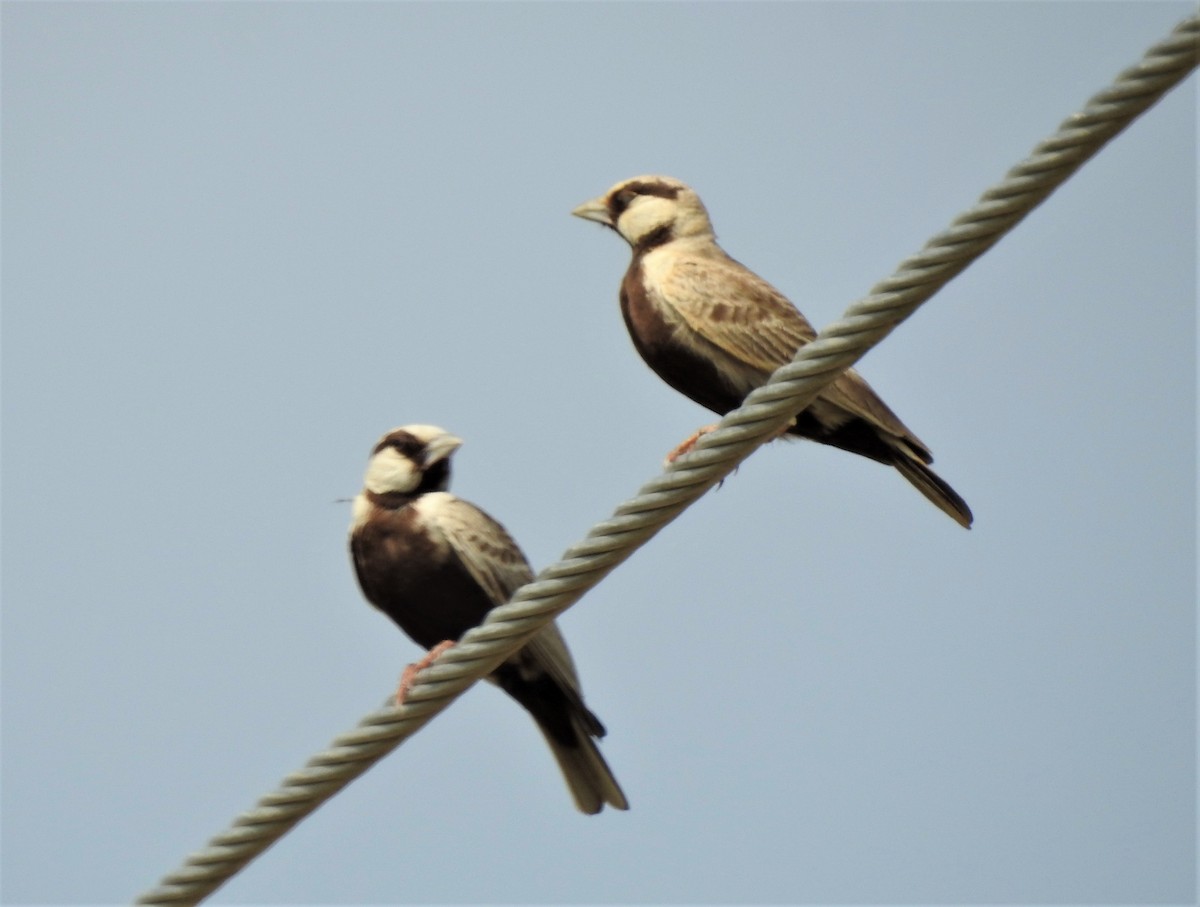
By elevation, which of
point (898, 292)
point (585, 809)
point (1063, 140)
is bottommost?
point (585, 809)

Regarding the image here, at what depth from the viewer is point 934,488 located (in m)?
6.78

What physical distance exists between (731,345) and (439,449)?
1356 millimetres

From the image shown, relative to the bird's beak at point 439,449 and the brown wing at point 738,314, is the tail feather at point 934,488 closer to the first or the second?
the brown wing at point 738,314

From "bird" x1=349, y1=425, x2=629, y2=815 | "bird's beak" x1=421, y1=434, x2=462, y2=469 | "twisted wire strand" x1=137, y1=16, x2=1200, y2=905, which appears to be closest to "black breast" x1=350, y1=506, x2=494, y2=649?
"bird" x1=349, y1=425, x2=629, y2=815

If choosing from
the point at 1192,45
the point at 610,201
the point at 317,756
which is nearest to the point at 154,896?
the point at 317,756

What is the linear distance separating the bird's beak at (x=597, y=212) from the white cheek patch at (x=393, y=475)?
1.32 metres

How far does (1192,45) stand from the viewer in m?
4.20

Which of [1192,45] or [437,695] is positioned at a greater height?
[1192,45]

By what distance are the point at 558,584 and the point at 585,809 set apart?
107 inches

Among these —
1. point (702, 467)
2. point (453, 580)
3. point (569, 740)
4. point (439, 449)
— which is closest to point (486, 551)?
point (453, 580)

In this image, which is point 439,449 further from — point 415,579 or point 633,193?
point 633,193

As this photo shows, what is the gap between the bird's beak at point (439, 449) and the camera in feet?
25.0

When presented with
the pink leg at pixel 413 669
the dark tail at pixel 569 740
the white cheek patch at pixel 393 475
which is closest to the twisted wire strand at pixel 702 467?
the pink leg at pixel 413 669

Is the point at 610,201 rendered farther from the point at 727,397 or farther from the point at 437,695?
the point at 437,695
